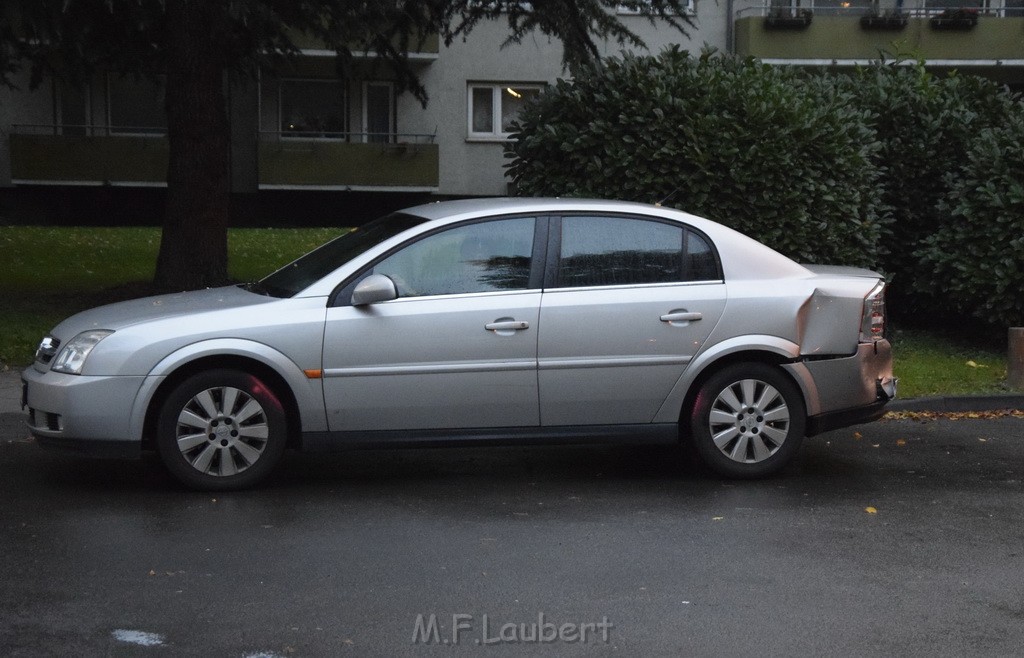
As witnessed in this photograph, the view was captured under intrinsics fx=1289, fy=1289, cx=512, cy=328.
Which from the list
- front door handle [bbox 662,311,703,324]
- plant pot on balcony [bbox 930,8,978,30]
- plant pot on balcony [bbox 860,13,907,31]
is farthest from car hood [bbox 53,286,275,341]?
plant pot on balcony [bbox 930,8,978,30]

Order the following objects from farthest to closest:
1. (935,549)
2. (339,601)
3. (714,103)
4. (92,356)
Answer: (714,103) < (92,356) < (935,549) < (339,601)

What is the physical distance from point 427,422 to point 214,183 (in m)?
6.86

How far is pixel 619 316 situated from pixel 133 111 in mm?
21829

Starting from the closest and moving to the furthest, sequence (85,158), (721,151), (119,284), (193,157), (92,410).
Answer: (92,410) < (721,151) < (193,157) < (119,284) < (85,158)

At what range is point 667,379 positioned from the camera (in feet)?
23.7

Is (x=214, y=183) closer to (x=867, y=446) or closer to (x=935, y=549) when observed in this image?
(x=867, y=446)

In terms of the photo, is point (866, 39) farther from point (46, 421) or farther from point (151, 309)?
point (46, 421)

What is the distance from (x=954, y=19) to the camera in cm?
2722

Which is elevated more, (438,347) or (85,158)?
(85,158)

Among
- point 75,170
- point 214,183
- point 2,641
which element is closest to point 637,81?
point 214,183

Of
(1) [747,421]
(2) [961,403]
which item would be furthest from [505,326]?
(2) [961,403]

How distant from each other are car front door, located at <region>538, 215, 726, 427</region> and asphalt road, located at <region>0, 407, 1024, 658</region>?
0.52 meters

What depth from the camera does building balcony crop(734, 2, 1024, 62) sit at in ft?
88.4

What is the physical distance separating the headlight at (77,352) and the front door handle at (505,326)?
2009 millimetres
